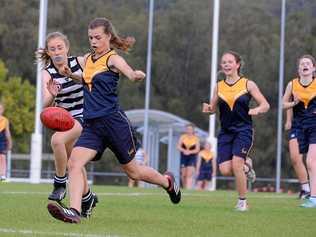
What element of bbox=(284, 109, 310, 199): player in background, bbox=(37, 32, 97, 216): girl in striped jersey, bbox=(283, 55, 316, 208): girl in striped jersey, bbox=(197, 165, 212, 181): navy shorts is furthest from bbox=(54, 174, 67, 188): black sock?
bbox=(197, 165, 212, 181): navy shorts

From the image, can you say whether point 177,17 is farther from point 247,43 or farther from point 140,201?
point 140,201

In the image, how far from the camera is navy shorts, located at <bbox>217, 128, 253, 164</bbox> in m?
12.2

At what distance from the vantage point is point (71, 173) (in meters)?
9.26

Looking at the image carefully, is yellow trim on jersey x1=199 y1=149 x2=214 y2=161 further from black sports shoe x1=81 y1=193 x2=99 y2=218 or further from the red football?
the red football

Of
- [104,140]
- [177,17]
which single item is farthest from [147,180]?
[177,17]

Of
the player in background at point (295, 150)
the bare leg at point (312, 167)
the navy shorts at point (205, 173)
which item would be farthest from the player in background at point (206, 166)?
the bare leg at point (312, 167)

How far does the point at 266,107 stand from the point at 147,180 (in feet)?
7.43

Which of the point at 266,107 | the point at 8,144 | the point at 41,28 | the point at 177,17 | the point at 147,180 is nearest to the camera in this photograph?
the point at 147,180

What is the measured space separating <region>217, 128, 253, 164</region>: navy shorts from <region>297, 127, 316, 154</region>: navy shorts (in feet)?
5.39

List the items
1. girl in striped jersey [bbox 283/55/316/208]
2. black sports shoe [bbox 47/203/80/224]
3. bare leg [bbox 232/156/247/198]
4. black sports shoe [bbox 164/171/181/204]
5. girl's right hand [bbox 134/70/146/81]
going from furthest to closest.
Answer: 1. girl in striped jersey [bbox 283/55/316/208]
2. bare leg [bbox 232/156/247/198]
3. black sports shoe [bbox 164/171/181/204]
4. girl's right hand [bbox 134/70/146/81]
5. black sports shoe [bbox 47/203/80/224]

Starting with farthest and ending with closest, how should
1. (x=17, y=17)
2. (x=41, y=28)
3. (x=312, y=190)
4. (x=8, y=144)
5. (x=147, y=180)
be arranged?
1. (x=17, y=17)
2. (x=41, y=28)
3. (x=8, y=144)
4. (x=312, y=190)
5. (x=147, y=180)

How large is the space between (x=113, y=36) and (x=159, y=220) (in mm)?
1911

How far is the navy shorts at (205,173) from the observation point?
2764cm

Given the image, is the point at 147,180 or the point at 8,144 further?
the point at 8,144
